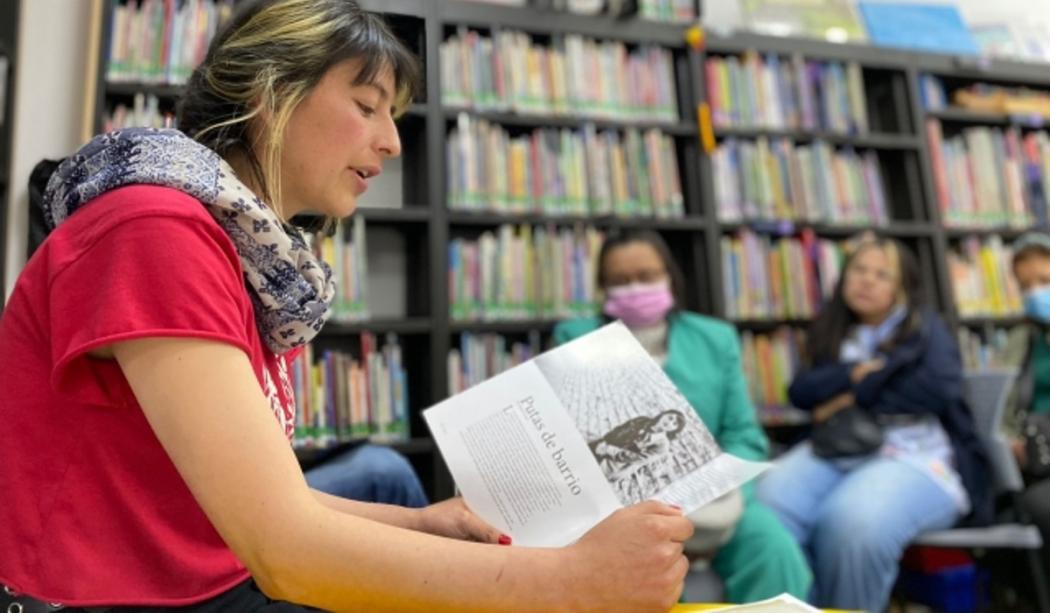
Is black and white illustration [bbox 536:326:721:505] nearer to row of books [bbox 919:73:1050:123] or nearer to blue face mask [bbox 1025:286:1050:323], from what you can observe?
blue face mask [bbox 1025:286:1050:323]

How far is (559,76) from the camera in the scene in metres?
2.29

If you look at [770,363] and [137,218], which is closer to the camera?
[137,218]

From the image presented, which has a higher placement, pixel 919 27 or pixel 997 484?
pixel 919 27

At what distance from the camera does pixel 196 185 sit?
0.52 metres

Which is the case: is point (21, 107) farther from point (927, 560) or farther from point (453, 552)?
point (927, 560)

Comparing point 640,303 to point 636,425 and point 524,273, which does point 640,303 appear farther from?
point 636,425

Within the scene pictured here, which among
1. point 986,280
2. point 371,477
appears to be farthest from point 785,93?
point 371,477

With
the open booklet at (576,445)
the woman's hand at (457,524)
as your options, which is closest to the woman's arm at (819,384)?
the open booklet at (576,445)

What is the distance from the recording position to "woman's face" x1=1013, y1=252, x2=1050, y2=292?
2223mm

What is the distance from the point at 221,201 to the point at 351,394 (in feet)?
Answer: 2.77

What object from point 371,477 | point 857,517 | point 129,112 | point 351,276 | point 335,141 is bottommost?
point 857,517

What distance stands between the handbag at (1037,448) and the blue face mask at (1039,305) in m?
0.44

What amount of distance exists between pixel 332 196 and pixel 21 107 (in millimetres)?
1267

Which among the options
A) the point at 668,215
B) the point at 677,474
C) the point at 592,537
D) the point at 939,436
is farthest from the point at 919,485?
the point at 592,537
